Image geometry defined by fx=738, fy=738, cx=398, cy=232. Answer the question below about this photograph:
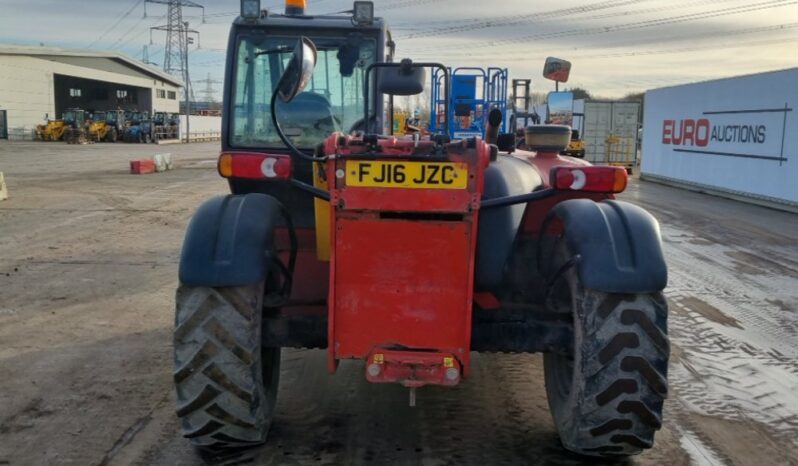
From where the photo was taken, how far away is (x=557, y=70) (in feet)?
43.8

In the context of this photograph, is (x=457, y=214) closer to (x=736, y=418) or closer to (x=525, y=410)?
(x=525, y=410)

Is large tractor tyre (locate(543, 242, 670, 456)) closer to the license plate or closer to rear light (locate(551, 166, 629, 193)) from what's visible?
rear light (locate(551, 166, 629, 193))

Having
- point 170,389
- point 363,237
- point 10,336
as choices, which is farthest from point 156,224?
point 363,237

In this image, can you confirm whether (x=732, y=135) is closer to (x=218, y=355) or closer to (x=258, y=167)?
(x=258, y=167)

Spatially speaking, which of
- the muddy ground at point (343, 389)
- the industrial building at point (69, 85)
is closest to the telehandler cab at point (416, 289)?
the muddy ground at point (343, 389)

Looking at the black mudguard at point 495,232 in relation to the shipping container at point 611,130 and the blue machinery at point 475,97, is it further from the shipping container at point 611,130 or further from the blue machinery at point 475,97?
the shipping container at point 611,130

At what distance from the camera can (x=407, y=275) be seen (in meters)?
3.70

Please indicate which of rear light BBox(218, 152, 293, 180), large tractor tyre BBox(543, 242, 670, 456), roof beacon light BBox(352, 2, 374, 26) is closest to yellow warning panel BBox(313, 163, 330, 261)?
rear light BBox(218, 152, 293, 180)

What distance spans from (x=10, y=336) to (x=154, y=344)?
1316 millimetres

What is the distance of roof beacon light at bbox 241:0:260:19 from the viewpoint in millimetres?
5828

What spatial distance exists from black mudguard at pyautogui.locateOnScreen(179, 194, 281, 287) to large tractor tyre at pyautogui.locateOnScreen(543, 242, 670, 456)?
164 cm

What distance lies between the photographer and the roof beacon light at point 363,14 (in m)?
5.93

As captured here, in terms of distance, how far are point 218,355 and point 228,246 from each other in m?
0.56

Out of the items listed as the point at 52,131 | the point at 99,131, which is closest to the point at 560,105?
the point at 99,131
